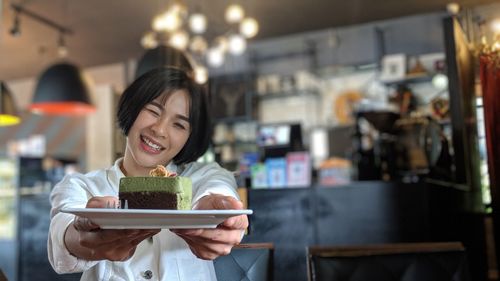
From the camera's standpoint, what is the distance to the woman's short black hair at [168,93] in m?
1.16

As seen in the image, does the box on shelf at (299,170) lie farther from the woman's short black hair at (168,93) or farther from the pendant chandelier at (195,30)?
the woman's short black hair at (168,93)

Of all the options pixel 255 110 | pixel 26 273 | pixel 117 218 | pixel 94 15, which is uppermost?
pixel 94 15

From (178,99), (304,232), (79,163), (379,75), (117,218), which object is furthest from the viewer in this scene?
(79,163)

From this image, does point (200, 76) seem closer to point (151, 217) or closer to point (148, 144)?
point (148, 144)

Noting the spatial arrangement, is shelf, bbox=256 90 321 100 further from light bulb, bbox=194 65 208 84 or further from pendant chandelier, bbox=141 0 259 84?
light bulb, bbox=194 65 208 84

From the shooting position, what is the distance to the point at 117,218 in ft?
2.73

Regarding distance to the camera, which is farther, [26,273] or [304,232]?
[304,232]

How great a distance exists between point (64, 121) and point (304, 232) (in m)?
6.48

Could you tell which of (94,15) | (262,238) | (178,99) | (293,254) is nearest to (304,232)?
(293,254)

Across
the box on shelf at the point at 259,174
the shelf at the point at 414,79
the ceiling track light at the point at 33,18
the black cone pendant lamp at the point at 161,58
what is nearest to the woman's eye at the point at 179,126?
the black cone pendant lamp at the point at 161,58

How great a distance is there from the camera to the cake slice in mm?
925

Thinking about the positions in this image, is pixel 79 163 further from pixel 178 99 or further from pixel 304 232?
pixel 178 99

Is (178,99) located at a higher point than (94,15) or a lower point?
lower

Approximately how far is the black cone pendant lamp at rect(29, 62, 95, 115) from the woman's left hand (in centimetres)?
425
